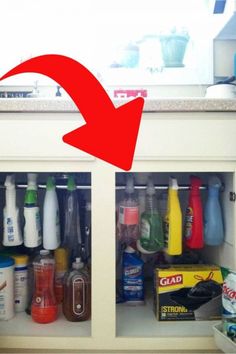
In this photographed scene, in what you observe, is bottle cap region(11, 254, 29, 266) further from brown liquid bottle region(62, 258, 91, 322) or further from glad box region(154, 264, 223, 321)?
glad box region(154, 264, 223, 321)

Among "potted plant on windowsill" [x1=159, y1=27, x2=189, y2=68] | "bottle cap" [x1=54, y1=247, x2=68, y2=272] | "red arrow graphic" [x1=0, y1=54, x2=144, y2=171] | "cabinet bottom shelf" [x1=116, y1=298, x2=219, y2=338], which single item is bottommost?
"cabinet bottom shelf" [x1=116, y1=298, x2=219, y2=338]

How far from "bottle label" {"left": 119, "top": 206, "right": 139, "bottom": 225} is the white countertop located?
1.01ft

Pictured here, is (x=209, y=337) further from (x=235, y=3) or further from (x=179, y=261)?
(x=235, y=3)

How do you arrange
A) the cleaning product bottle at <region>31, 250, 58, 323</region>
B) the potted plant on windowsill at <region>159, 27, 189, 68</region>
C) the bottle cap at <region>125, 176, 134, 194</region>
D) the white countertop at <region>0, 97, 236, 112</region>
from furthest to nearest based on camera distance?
the potted plant on windowsill at <region>159, 27, 189, 68</region> → the bottle cap at <region>125, 176, 134, 194</region> → the cleaning product bottle at <region>31, 250, 58, 323</region> → the white countertop at <region>0, 97, 236, 112</region>

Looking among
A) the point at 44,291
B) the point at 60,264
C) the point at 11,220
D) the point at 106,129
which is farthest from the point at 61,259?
the point at 106,129

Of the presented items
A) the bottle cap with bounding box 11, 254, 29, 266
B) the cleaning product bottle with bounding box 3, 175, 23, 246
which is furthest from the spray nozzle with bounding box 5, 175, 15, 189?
the bottle cap with bounding box 11, 254, 29, 266

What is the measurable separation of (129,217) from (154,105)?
0.34 meters

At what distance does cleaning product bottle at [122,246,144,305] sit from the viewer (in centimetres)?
106

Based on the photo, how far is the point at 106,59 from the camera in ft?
4.60

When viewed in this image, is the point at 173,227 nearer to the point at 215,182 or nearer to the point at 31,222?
the point at 215,182

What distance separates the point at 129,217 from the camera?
987 mm

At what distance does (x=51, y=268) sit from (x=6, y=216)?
0.21m

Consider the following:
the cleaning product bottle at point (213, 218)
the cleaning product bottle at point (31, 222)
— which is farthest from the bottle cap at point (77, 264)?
the cleaning product bottle at point (213, 218)

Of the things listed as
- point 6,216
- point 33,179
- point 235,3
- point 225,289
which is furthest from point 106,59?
point 225,289
